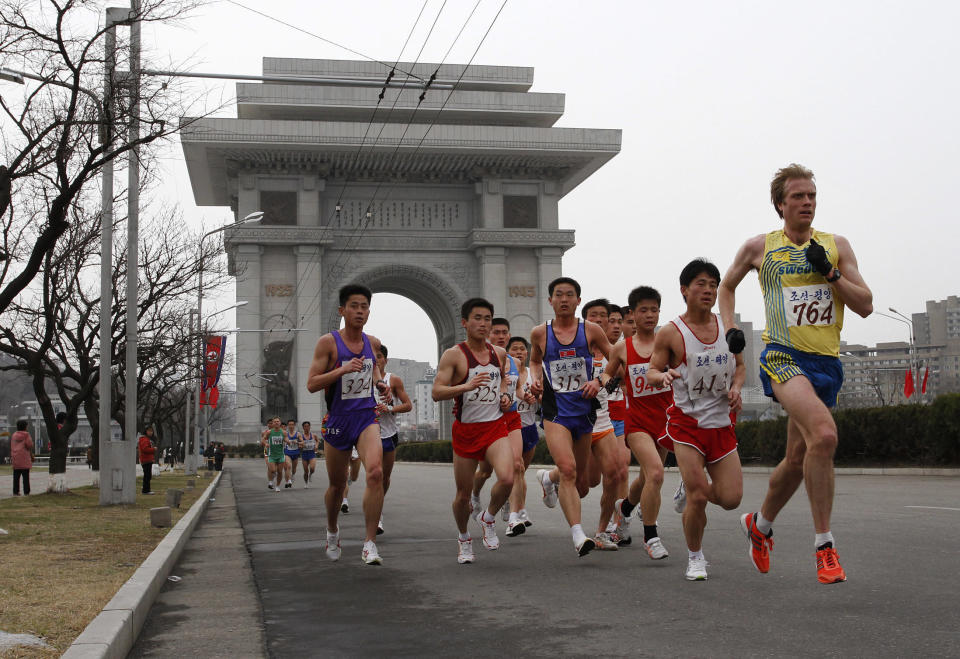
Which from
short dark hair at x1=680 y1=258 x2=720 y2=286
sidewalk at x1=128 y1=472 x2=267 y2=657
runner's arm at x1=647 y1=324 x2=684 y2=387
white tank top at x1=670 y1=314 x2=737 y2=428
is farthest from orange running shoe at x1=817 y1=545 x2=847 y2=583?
sidewalk at x1=128 y1=472 x2=267 y2=657

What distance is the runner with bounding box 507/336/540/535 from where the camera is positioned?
10062 millimetres

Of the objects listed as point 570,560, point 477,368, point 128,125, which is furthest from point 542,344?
point 128,125

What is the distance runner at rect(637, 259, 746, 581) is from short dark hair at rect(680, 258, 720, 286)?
79 mm


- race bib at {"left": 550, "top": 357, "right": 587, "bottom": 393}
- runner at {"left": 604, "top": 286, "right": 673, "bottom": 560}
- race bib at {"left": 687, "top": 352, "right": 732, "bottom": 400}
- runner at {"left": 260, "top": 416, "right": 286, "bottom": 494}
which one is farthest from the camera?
runner at {"left": 260, "top": 416, "right": 286, "bottom": 494}

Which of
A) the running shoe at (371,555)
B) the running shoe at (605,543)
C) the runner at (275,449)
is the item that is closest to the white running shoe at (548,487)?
the running shoe at (605,543)

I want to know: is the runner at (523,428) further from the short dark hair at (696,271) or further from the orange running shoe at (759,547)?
the orange running shoe at (759,547)

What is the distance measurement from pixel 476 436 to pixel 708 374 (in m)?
2.48

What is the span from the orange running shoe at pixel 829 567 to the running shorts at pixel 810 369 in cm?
87

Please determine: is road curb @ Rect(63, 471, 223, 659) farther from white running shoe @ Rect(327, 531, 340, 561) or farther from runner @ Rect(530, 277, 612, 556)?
runner @ Rect(530, 277, 612, 556)

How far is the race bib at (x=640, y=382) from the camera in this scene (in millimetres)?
9227

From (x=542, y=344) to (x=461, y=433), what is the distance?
1.03 meters

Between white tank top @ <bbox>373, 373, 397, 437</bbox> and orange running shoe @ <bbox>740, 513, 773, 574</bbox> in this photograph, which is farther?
white tank top @ <bbox>373, 373, 397, 437</bbox>

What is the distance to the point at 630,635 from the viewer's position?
5988mm

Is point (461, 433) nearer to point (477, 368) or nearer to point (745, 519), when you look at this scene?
point (477, 368)
